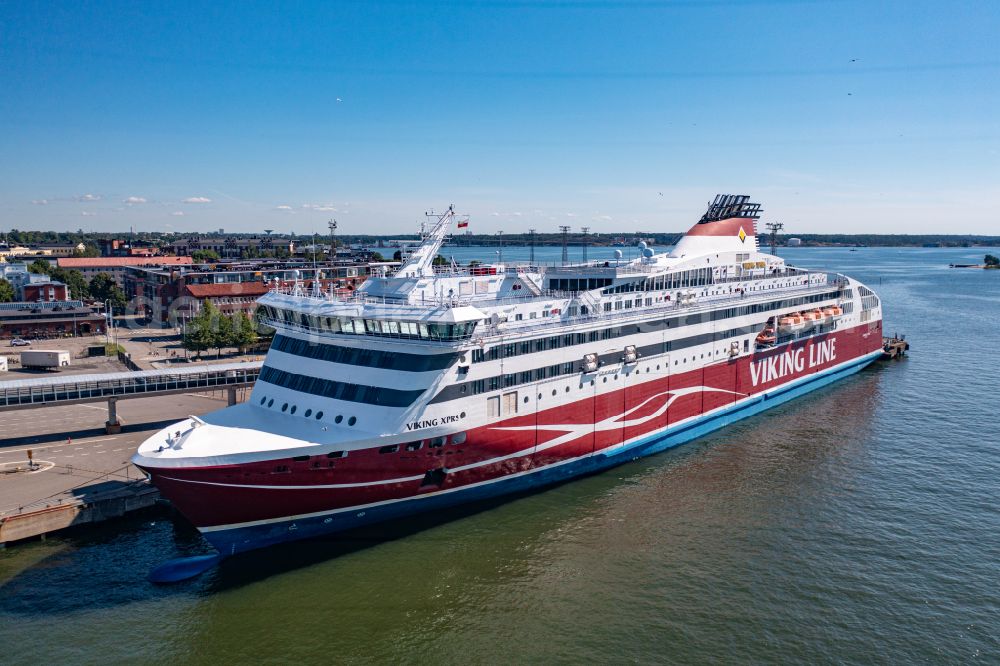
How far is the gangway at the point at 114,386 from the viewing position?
3053cm

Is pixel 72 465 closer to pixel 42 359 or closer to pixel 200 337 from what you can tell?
pixel 200 337

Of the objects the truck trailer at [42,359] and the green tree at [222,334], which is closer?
the truck trailer at [42,359]

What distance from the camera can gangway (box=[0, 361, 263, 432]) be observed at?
3053 centimetres

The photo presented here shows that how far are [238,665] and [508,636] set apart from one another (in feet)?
23.3

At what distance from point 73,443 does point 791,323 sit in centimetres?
3872

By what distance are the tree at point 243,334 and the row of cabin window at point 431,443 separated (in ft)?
119

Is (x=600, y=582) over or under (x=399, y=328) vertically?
under

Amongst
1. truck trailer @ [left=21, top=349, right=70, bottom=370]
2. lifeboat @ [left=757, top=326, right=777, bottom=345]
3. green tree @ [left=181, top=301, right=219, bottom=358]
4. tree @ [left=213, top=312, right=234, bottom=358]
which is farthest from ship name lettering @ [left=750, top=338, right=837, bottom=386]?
truck trailer @ [left=21, top=349, right=70, bottom=370]

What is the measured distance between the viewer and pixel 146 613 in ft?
61.5

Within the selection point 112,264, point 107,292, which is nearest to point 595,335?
point 107,292

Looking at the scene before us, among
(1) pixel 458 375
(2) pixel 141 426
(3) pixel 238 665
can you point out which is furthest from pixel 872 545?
(2) pixel 141 426

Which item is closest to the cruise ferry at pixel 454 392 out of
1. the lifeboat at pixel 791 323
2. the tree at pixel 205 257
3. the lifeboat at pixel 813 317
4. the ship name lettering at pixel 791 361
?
the ship name lettering at pixel 791 361

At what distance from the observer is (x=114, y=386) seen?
32.2m

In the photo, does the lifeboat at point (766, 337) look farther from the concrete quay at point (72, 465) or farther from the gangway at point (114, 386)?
the concrete quay at point (72, 465)
